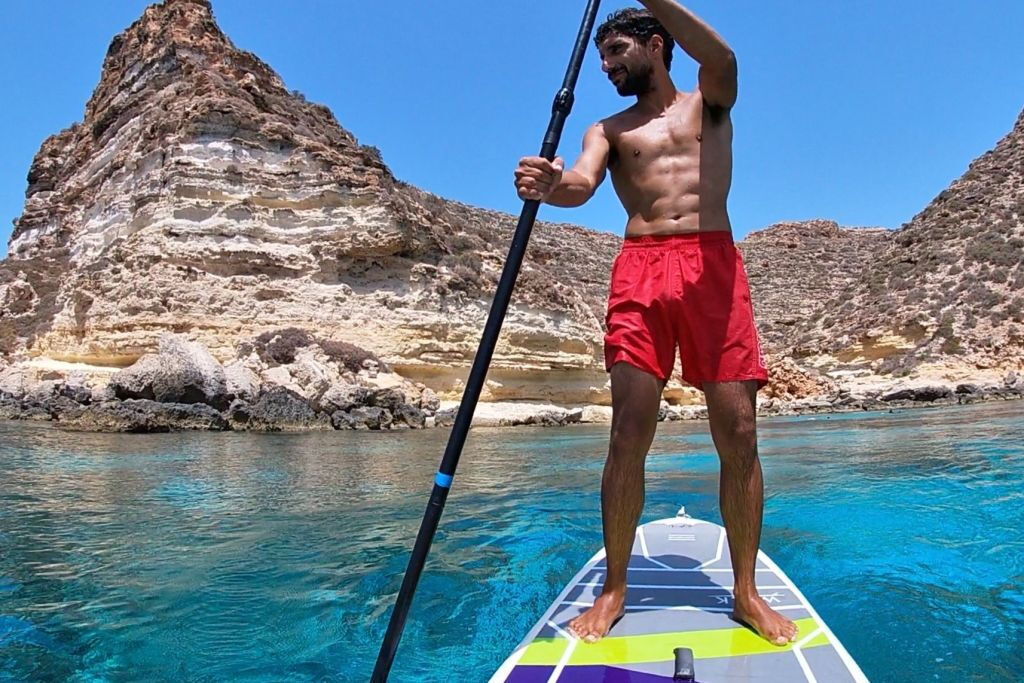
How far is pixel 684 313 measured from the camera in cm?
218

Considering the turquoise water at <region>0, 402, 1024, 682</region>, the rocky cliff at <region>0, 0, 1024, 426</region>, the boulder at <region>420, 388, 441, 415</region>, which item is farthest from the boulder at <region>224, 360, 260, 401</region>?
the turquoise water at <region>0, 402, 1024, 682</region>

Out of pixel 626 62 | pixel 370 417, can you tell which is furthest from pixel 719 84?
pixel 370 417

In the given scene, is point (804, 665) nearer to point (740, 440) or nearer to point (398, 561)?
point (740, 440)

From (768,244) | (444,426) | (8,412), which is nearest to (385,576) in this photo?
(444,426)

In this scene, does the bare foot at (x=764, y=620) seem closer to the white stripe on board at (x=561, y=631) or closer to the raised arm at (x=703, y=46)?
the white stripe on board at (x=561, y=631)

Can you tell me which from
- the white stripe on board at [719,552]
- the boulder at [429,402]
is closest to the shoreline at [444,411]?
the boulder at [429,402]

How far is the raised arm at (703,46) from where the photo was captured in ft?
6.82

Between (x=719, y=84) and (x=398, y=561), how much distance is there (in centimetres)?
274

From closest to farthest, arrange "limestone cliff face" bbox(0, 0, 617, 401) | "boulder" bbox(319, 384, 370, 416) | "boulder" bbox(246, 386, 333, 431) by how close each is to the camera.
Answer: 1. "boulder" bbox(246, 386, 333, 431)
2. "boulder" bbox(319, 384, 370, 416)
3. "limestone cliff face" bbox(0, 0, 617, 401)

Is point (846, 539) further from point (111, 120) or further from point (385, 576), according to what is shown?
point (111, 120)

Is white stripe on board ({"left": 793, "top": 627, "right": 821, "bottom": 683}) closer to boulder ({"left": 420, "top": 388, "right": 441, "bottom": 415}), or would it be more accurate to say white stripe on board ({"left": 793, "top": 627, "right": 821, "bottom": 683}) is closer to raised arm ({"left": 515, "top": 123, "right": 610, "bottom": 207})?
raised arm ({"left": 515, "top": 123, "right": 610, "bottom": 207})

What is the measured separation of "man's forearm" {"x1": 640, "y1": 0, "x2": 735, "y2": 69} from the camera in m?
2.07

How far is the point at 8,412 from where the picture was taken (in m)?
16.3

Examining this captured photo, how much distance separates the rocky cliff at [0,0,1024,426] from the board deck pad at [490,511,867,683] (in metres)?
13.0
